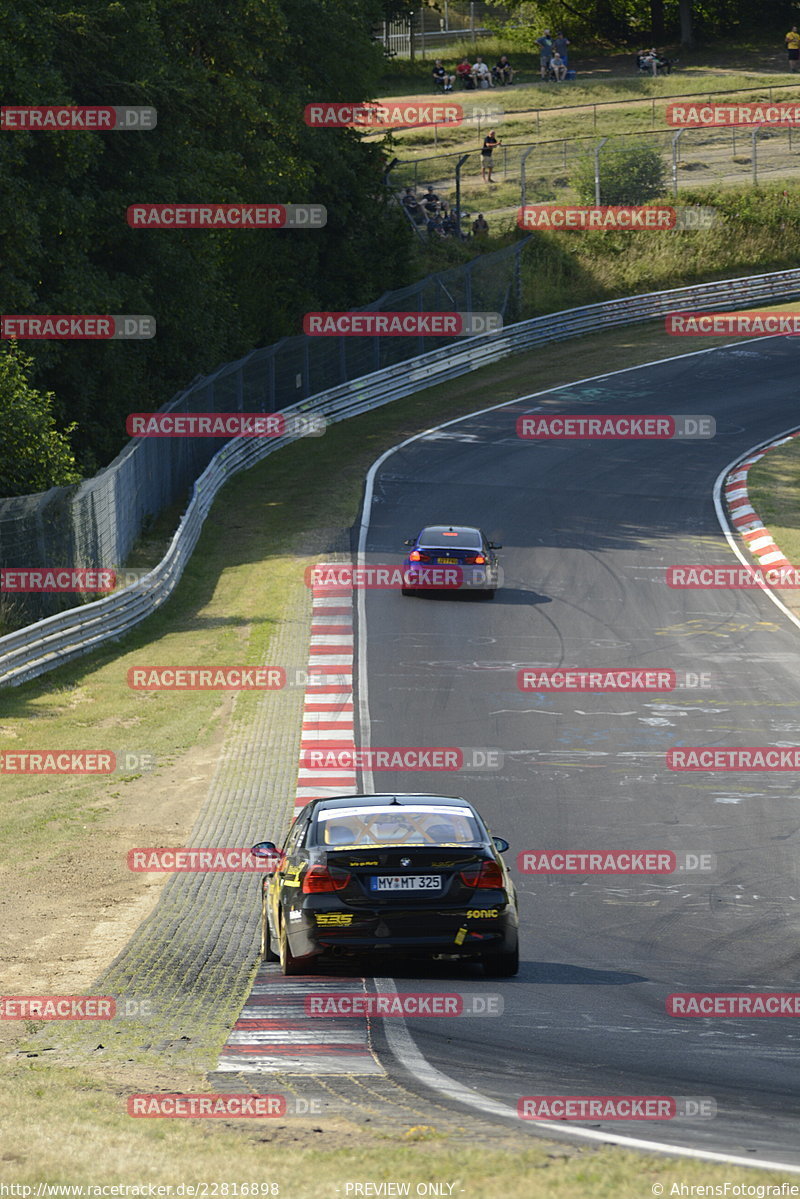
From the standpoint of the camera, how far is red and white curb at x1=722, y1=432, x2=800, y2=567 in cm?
3141

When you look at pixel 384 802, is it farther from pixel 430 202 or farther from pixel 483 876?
pixel 430 202

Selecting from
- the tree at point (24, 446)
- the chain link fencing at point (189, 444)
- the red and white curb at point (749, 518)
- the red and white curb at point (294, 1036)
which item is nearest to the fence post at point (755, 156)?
the chain link fencing at point (189, 444)

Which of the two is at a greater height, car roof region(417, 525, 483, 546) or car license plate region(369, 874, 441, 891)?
car roof region(417, 525, 483, 546)

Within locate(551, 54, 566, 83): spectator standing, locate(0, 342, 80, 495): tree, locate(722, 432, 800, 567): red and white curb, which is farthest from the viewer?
locate(551, 54, 566, 83): spectator standing

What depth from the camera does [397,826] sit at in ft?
37.0

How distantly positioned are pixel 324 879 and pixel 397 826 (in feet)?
2.47

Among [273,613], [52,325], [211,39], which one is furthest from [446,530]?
[211,39]

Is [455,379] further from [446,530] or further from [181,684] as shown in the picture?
[181,684]

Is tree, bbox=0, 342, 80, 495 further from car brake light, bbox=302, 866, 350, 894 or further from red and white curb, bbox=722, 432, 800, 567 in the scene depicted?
car brake light, bbox=302, 866, 350, 894

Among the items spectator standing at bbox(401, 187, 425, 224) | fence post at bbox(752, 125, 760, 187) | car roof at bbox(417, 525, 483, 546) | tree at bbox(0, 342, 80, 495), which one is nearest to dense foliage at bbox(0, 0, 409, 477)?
tree at bbox(0, 342, 80, 495)

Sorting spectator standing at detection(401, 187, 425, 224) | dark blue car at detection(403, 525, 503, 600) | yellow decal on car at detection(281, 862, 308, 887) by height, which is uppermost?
spectator standing at detection(401, 187, 425, 224)

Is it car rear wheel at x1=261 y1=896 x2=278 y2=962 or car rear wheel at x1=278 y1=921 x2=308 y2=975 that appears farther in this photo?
car rear wheel at x1=261 y1=896 x2=278 y2=962

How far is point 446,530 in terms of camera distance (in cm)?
3033

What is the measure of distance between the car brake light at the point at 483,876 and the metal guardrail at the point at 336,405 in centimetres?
1323
